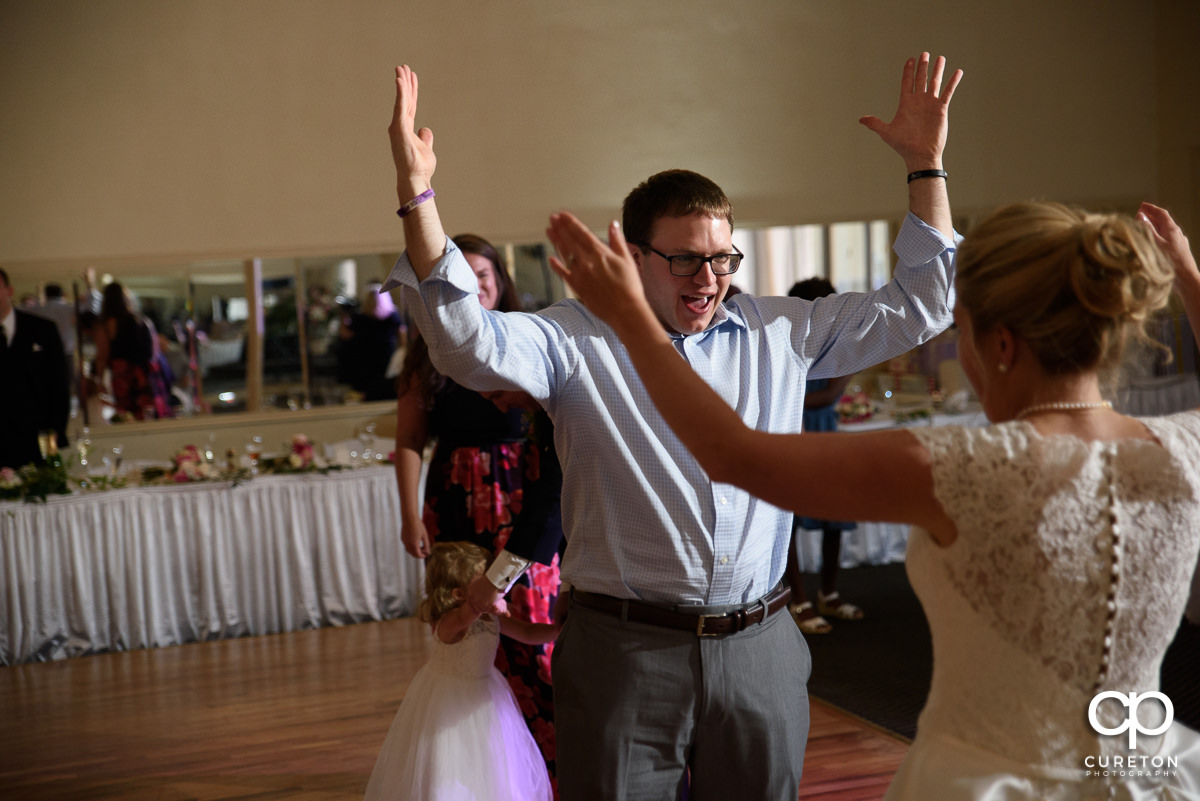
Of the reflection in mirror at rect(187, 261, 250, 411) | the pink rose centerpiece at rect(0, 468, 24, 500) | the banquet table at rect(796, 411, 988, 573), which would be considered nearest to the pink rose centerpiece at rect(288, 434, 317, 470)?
the pink rose centerpiece at rect(0, 468, 24, 500)

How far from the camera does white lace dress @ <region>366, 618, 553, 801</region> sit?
2748 millimetres

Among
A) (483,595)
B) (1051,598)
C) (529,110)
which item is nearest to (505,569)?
(483,595)

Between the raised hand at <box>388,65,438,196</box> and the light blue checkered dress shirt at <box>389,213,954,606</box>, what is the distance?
116mm

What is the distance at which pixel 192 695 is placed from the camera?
15.9ft

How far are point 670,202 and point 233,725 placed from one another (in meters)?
3.51

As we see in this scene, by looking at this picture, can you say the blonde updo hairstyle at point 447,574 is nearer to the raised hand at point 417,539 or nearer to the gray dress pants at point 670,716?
the raised hand at point 417,539

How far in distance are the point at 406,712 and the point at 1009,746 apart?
1.99 meters

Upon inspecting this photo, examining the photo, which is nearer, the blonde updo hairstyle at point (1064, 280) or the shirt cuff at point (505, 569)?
the blonde updo hairstyle at point (1064, 280)

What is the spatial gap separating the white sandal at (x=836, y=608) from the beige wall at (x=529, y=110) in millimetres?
4102

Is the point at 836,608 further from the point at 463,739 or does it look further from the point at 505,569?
the point at 505,569

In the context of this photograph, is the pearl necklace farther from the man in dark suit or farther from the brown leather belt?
the man in dark suit

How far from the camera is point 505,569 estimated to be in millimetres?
2348

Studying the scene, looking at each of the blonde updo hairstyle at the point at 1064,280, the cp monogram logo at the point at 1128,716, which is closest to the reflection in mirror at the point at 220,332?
the blonde updo hairstyle at the point at 1064,280

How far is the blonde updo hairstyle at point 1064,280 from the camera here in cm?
117
